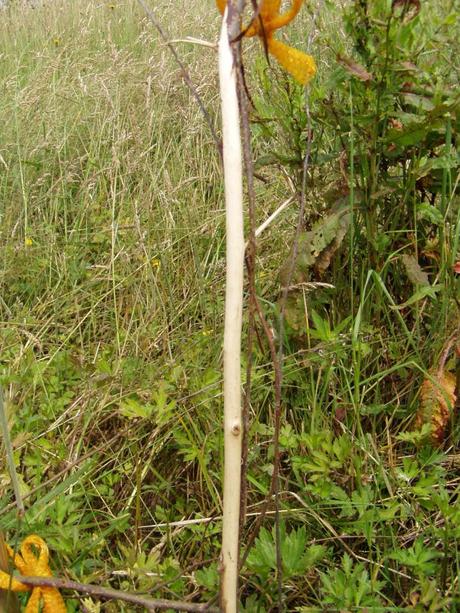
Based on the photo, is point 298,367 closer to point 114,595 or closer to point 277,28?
point 114,595

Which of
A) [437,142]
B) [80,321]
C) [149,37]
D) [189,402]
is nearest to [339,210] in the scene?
[437,142]

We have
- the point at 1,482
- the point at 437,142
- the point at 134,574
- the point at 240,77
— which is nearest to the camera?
the point at 240,77

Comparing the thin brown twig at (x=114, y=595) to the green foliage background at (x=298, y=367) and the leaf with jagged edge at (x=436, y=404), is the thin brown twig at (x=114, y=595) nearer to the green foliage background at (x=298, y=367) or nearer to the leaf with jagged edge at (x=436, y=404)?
the green foliage background at (x=298, y=367)

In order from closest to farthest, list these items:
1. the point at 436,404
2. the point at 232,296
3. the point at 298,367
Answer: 1. the point at 232,296
2. the point at 436,404
3. the point at 298,367

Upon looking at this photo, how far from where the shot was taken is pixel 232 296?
589 millimetres

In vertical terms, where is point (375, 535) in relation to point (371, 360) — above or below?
below

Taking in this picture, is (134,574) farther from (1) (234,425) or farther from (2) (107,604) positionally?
(1) (234,425)

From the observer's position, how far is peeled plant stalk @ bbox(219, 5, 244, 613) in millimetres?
569

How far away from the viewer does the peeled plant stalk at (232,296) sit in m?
0.57

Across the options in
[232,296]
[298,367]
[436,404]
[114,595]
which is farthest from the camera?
[298,367]

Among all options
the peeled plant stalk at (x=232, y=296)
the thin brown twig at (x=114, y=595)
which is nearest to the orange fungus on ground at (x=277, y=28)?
the peeled plant stalk at (x=232, y=296)

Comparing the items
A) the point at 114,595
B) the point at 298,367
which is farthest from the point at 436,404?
the point at 114,595

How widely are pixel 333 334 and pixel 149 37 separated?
252 cm

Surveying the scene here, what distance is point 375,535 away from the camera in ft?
3.41
